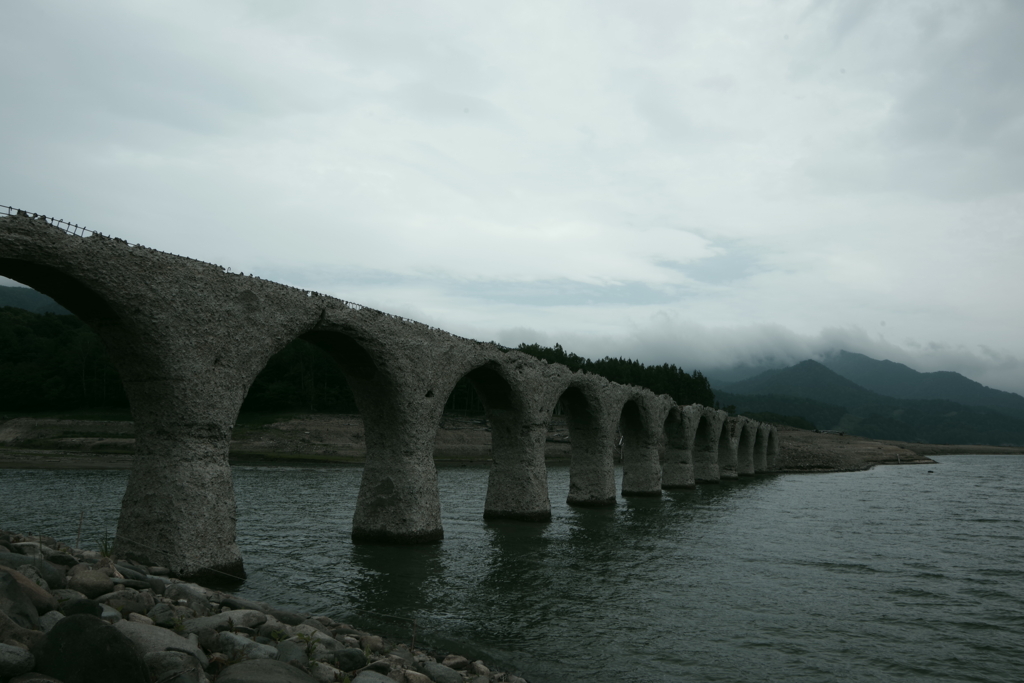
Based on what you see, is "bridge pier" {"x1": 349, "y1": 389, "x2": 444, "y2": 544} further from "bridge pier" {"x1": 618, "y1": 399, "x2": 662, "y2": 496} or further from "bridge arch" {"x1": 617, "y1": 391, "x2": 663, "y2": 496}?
"bridge pier" {"x1": 618, "y1": 399, "x2": 662, "y2": 496}

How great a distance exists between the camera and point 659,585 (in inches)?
585

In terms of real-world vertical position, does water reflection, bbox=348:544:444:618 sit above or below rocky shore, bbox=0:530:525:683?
below

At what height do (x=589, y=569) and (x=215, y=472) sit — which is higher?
(x=215, y=472)

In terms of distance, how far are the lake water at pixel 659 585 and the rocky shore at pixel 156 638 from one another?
6.44ft

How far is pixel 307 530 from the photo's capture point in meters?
Answer: 19.8

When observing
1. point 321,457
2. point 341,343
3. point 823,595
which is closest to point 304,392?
point 321,457

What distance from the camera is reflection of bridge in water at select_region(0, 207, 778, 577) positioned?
452 inches

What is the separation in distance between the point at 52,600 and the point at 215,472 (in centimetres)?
625

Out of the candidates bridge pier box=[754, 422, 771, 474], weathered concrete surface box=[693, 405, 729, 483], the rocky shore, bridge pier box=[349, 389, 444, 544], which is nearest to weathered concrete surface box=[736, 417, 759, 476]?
bridge pier box=[754, 422, 771, 474]

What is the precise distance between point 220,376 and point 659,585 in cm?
1024

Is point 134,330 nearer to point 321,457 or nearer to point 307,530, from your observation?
point 307,530

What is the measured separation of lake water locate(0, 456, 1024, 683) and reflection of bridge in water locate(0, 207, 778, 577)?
1418 millimetres

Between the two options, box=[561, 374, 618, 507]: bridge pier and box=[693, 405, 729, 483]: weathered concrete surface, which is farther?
box=[693, 405, 729, 483]: weathered concrete surface

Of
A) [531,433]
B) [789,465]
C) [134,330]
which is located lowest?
[789,465]
